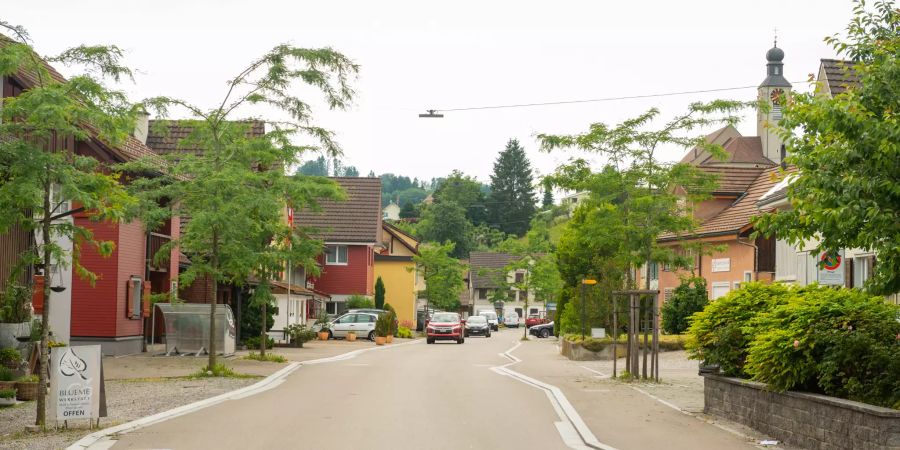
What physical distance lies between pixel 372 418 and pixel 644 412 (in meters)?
4.43

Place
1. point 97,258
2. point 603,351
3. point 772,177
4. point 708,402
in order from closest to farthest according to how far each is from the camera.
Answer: point 772,177 → point 708,402 → point 97,258 → point 603,351

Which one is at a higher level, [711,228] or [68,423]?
[711,228]

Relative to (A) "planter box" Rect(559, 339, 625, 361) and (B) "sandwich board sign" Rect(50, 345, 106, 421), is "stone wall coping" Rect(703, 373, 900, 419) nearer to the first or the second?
(B) "sandwich board sign" Rect(50, 345, 106, 421)

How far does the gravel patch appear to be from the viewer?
42.4 feet

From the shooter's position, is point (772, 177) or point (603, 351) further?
point (603, 351)

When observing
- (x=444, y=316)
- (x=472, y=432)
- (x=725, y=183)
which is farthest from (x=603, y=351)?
(x=472, y=432)

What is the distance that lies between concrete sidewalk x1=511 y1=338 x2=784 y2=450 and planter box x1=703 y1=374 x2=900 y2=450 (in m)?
0.30

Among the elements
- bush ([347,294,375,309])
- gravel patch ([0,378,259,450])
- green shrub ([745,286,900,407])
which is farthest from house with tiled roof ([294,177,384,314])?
green shrub ([745,286,900,407])

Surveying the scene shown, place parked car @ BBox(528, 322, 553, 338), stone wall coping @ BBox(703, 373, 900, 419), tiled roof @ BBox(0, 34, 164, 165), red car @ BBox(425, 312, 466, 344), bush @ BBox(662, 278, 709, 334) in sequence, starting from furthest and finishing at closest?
1. parked car @ BBox(528, 322, 553, 338)
2. red car @ BBox(425, 312, 466, 344)
3. bush @ BBox(662, 278, 709, 334)
4. tiled roof @ BBox(0, 34, 164, 165)
5. stone wall coping @ BBox(703, 373, 900, 419)

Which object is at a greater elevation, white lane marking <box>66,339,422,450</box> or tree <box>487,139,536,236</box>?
tree <box>487,139,536,236</box>

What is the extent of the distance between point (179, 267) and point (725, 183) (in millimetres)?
24361

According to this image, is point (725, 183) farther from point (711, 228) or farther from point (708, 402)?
point (708, 402)

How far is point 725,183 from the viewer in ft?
162

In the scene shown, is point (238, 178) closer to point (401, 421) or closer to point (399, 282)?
point (401, 421)
